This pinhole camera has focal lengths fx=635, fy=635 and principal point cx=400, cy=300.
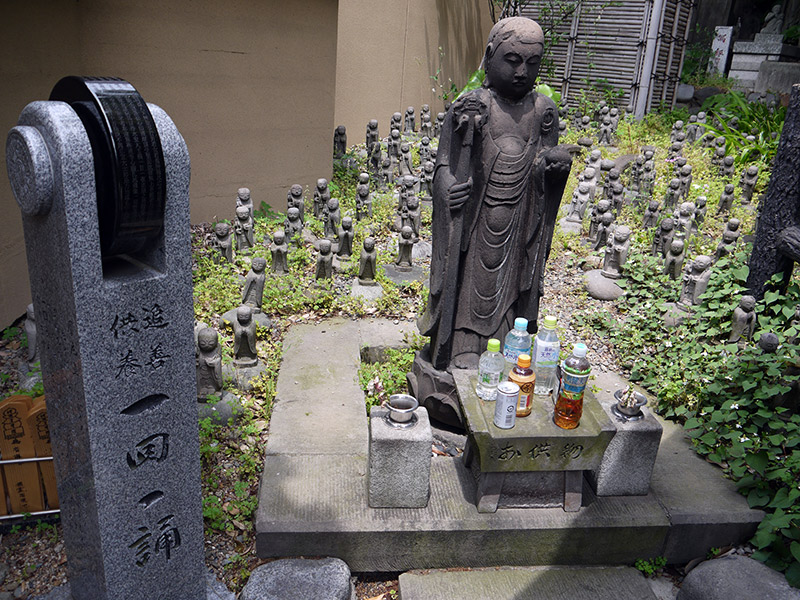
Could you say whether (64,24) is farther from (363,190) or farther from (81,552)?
(81,552)

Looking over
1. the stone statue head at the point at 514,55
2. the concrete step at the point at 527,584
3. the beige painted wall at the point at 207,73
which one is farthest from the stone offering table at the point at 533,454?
the beige painted wall at the point at 207,73

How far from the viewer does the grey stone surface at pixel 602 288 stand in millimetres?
6953

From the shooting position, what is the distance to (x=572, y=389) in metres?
3.50

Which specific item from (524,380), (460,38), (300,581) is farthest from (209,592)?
(460,38)

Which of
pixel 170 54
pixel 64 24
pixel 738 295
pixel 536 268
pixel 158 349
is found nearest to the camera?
pixel 158 349

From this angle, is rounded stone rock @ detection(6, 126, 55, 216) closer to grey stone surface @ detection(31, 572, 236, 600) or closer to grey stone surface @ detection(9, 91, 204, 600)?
grey stone surface @ detection(9, 91, 204, 600)

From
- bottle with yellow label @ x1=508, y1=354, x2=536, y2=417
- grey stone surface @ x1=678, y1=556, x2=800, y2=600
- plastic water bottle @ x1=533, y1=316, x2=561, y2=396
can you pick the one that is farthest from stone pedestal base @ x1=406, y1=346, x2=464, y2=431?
grey stone surface @ x1=678, y1=556, x2=800, y2=600

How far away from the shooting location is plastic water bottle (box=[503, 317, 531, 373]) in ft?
12.7

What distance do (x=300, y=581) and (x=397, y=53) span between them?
1134 cm

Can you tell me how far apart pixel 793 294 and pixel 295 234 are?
523cm

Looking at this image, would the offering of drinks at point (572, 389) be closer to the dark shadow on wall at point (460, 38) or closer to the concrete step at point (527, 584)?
the concrete step at point (527, 584)

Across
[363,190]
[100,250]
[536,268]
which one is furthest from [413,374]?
[363,190]

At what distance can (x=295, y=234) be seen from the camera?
25.3 ft

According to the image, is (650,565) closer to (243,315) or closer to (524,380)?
(524,380)
